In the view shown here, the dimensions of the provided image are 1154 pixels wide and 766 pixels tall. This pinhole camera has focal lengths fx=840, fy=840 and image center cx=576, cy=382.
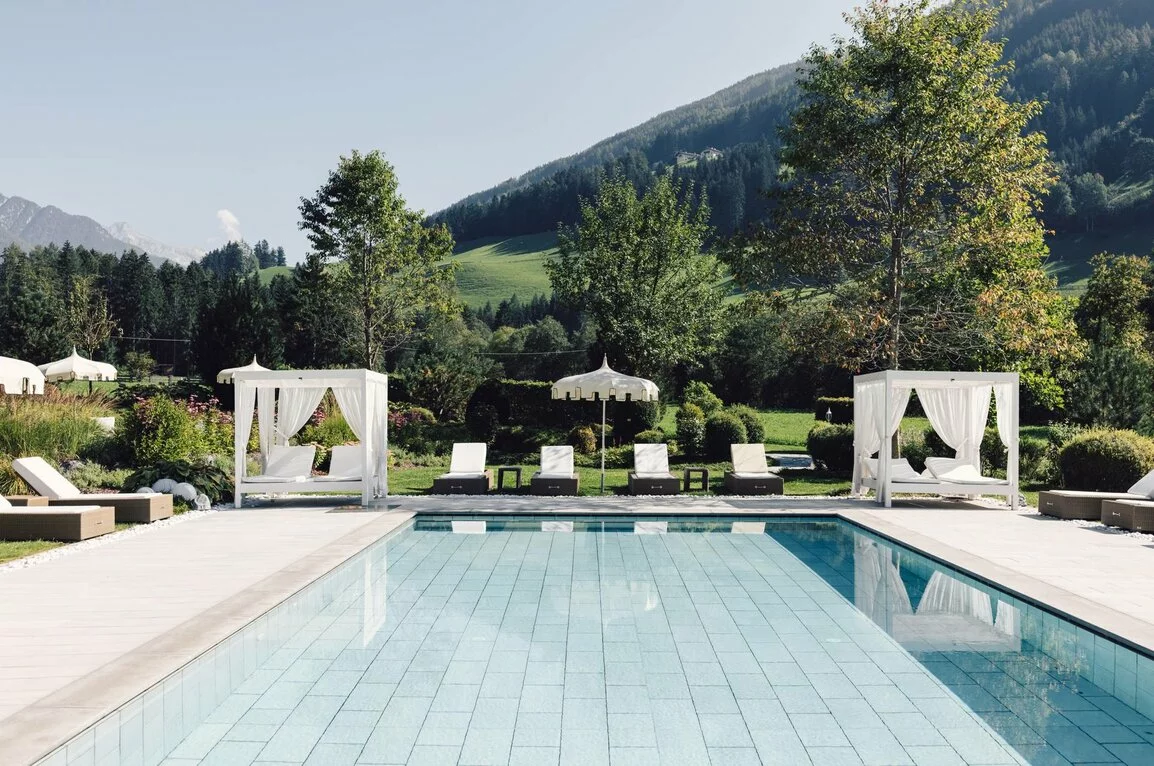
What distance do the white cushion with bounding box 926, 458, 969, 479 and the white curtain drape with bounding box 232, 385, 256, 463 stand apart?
34.7 ft

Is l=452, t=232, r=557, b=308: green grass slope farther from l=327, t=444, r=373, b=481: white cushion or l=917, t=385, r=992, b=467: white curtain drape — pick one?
l=917, t=385, r=992, b=467: white curtain drape

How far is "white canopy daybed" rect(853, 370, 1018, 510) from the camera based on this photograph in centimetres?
1259

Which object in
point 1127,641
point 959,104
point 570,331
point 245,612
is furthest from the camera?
point 570,331

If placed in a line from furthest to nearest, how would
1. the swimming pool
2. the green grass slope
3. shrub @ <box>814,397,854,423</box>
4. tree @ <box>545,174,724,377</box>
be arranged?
the green grass slope, shrub @ <box>814,397,854,423</box>, tree @ <box>545,174,724,377</box>, the swimming pool

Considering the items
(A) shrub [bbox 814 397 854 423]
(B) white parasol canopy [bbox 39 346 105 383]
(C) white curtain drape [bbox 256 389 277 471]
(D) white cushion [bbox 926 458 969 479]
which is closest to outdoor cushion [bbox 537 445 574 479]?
(C) white curtain drape [bbox 256 389 277 471]

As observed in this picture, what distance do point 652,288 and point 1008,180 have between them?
10.7 meters

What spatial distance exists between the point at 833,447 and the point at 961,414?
3731 millimetres

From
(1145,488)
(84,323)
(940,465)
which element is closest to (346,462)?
(940,465)

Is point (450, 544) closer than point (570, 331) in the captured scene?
Yes

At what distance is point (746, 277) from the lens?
16.2m

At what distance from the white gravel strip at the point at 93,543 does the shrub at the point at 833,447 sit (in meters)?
11.8

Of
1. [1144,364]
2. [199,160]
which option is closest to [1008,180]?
[1144,364]

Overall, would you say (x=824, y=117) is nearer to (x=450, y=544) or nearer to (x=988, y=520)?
(x=988, y=520)

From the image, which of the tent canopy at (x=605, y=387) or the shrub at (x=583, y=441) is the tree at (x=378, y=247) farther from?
the tent canopy at (x=605, y=387)
